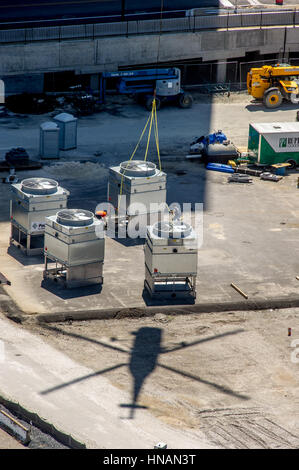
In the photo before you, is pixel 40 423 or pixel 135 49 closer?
pixel 40 423

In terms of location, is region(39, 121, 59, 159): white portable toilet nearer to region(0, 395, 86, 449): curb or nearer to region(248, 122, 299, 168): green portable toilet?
region(248, 122, 299, 168): green portable toilet

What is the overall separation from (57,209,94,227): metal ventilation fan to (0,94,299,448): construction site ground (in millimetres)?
2227

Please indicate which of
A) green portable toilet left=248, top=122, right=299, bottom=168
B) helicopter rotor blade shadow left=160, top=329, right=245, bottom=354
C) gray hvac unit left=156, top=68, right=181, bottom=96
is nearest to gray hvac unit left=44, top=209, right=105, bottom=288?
helicopter rotor blade shadow left=160, top=329, right=245, bottom=354

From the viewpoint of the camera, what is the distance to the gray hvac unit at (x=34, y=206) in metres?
32.4

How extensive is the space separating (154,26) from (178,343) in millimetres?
34520

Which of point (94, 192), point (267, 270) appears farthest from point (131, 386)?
point (94, 192)

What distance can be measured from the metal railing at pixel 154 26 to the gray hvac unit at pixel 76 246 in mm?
26116

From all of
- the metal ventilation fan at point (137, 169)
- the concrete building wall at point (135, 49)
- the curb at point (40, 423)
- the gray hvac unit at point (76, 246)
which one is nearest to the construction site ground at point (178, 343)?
the curb at point (40, 423)

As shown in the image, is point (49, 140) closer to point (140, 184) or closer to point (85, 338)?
point (140, 184)

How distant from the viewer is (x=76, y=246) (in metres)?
29.7

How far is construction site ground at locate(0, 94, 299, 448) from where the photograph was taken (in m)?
22.3

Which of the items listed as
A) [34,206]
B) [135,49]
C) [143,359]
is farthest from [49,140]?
[143,359]
